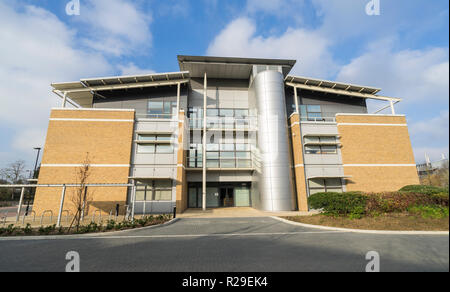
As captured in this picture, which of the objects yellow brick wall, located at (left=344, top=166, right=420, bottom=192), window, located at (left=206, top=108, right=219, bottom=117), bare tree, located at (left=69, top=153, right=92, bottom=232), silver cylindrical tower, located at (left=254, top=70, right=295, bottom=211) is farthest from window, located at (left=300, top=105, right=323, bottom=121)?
bare tree, located at (left=69, top=153, right=92, bottom=232)

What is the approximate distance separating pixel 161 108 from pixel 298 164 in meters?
17.1

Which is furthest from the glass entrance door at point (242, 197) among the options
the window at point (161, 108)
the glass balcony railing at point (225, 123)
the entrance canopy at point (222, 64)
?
the entrance canopy at point (222, 64)

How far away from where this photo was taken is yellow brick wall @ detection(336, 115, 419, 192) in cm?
2142

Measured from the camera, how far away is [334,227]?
10.6 meters

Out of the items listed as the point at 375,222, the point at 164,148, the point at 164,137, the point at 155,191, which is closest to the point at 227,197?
the point at 155,191

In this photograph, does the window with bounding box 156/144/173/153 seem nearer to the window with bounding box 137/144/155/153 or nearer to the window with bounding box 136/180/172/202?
the window with bounding box 137/144/155/153

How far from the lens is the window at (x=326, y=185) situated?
21656mm

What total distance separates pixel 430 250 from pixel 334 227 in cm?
1006

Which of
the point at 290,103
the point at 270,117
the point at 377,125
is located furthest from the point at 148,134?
the point at 377,125

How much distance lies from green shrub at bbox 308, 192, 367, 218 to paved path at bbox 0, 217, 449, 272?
10.4ft

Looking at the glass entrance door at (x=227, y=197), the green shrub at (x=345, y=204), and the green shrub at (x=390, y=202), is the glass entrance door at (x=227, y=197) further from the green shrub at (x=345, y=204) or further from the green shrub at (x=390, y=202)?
the green shrub at (x=390, y=202)

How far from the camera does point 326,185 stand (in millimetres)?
21828
